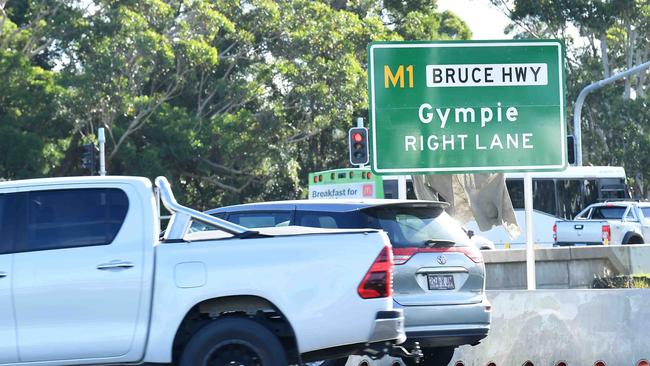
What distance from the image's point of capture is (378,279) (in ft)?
29.0

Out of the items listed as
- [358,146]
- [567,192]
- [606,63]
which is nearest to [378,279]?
[358,146]

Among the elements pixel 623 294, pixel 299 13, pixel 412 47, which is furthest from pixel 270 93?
pixel 623 294

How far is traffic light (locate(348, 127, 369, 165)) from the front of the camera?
24078 millimetres

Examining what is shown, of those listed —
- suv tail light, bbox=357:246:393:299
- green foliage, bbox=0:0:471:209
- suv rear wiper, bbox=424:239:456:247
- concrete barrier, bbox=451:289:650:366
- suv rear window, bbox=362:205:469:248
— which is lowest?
concrete barrier, bbox=451:289:650:366

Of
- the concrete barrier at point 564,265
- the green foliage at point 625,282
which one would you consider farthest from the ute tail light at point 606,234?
the green foliage at point 625,282

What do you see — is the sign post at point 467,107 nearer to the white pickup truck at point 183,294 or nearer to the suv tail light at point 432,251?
the suv tail light at point 432,251

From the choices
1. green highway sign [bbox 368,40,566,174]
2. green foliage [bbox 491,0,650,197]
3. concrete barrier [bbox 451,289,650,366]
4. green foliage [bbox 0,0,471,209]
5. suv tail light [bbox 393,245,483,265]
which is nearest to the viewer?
suv tail light [bbox 393,245,483,265]

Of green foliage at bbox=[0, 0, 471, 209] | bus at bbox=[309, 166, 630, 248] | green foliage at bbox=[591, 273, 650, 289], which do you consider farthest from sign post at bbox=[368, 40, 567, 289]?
green foliage at bbox=[0, 0, 471, 209]

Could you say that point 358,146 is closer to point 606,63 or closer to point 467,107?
point 467,107

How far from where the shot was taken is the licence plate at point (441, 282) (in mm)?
10959

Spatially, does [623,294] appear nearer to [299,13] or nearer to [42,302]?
[42,302]

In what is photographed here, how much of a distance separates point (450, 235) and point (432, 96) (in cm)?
425

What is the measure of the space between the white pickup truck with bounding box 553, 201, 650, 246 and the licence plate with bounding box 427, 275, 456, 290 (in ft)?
65.5

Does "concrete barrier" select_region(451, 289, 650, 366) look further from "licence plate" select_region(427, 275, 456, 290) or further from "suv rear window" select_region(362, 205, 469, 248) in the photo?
"licence plate" select_region(427, 275, 456, 290)
